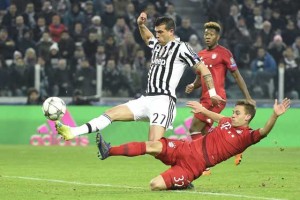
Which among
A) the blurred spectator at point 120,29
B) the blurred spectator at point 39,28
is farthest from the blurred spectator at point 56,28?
the blurred spectator at point 120,29

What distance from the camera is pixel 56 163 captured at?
1780cm

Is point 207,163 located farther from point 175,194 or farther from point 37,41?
point 37,41

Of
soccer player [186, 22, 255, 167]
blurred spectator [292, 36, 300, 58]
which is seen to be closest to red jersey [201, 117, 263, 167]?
soccer player [186, 22, 255, 167]

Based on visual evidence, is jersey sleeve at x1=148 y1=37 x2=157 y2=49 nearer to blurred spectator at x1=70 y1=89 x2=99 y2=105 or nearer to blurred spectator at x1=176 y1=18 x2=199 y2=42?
blurred spectator at x1=70 y1=89 x2=99 y2=105

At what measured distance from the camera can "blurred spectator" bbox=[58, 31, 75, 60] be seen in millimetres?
26156

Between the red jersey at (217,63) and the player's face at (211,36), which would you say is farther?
the red jersey at (217,63)

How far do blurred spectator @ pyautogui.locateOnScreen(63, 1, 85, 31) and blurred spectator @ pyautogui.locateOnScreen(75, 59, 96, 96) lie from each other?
4.00 m

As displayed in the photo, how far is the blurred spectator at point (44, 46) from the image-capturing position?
26125 mm

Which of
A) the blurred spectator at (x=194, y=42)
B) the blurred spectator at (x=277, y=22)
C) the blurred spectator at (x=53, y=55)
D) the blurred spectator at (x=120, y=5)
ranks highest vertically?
the blurred spectator at (x=120, y=5)

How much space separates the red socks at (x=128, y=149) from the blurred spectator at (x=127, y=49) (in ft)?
45.7

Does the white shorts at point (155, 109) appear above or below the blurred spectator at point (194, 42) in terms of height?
above

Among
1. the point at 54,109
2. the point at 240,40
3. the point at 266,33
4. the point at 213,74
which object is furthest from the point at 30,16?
the point at 54,109

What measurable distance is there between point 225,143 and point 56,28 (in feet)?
51.6

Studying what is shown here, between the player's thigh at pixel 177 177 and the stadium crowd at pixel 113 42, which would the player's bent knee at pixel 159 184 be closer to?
the player's thigh at pixel 177 177
